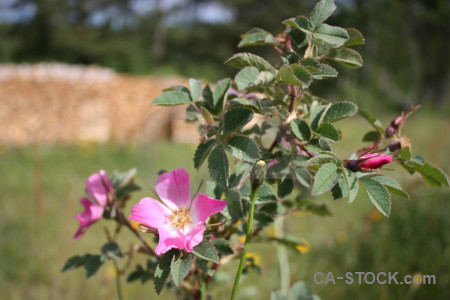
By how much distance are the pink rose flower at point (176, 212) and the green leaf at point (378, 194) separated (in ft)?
0.49

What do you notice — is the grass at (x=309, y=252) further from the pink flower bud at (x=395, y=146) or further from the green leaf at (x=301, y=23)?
the green leaf at (x=301, y=23)

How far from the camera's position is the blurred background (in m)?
1.58

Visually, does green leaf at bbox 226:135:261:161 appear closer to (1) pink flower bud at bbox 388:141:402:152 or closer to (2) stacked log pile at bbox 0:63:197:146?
(1) pink flower bud at bbox 388:141:402:152

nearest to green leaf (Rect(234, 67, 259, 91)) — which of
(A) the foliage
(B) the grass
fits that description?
(A) the foliage

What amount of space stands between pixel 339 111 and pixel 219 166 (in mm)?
150

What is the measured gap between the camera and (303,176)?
0.51m

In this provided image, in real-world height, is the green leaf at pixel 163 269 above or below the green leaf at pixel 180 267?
below

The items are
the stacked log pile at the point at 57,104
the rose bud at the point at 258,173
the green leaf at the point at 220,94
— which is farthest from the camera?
the stacked log pile at the point at 57,104

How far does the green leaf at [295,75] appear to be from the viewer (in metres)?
0.43

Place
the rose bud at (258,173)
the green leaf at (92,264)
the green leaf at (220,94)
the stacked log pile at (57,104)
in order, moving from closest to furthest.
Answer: the rose bud at (258,173) → the green leaf at (220,94) → the green leaf at (92,264) → the stacked log pile at (57,104)

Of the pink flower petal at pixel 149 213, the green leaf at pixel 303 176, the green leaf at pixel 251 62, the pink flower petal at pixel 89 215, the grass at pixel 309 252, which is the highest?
the green leaf at pixel 251 62

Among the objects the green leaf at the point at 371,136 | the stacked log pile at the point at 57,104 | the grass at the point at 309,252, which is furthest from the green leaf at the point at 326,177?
the stacked log pile at the point at 57,104

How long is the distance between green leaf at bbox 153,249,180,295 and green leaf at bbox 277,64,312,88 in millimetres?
212

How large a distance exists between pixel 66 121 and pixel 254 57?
680cm
